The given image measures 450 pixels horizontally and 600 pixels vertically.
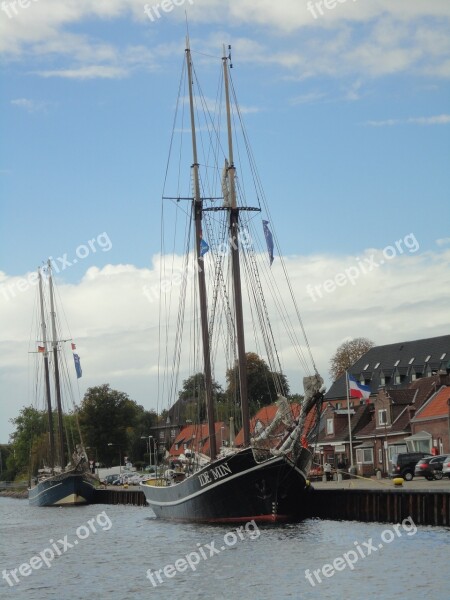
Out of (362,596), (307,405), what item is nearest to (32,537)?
(307,405)

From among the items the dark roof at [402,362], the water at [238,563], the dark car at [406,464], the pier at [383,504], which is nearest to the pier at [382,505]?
the pier at [383,504]

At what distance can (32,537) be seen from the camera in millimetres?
60781

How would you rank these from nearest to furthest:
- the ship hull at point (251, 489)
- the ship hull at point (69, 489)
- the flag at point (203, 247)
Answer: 1. the ship hull at point (251, 489)
2. the flag at point (203, 247)
3. the ship hull at point (69, 489)

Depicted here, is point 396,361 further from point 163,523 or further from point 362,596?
point 362,596

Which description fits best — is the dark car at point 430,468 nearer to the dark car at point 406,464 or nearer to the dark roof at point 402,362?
the dark car at point 406,464

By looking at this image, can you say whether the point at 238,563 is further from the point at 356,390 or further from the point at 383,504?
the point at 356,390

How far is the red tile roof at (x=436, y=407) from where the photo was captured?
87.1 meters

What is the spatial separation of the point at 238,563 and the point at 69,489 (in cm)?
6065

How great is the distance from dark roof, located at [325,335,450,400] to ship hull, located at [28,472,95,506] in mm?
32592

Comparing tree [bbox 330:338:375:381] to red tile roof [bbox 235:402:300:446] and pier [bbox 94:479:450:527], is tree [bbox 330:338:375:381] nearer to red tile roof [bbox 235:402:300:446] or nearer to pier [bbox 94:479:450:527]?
red tile roof [bbox 235:402:300:446]

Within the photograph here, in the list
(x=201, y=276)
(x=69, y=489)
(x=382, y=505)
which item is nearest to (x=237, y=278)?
(x=201, y=276)

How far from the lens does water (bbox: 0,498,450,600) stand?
3350 centimetres

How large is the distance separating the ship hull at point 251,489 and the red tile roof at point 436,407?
117ft

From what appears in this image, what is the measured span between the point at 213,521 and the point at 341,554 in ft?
46.3
